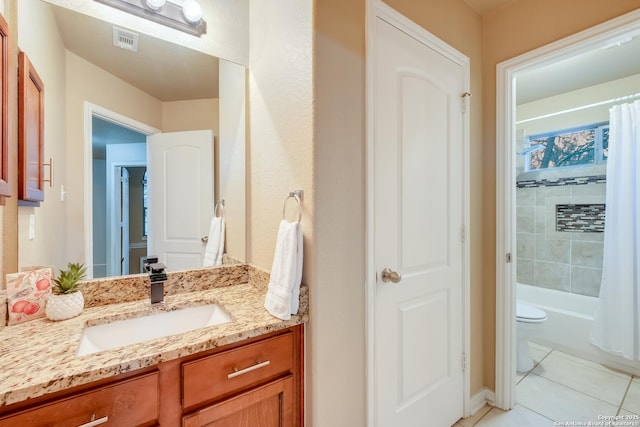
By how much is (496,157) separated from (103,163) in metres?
2.10

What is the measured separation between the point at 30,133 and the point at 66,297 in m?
0.58

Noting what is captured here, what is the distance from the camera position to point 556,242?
298 cm

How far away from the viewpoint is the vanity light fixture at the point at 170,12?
1.21m

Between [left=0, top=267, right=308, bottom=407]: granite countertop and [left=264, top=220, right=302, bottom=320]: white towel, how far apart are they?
0.04m

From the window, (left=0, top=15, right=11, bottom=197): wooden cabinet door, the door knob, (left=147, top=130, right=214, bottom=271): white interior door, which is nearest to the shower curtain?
the window

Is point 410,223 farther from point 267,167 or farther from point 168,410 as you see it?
point 168,410

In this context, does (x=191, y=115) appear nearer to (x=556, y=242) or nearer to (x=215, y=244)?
(x=215, y=244)

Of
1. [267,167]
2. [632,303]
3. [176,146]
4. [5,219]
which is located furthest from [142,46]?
[632,303]

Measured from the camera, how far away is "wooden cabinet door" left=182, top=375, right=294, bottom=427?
874mm

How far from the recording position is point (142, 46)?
1.27 meters

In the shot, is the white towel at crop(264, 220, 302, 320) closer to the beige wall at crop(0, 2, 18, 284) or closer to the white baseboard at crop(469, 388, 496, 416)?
the beige wall at crop(0, 2, 18, 284)

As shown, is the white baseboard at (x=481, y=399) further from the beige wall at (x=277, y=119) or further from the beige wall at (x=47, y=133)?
the beige wall at (x=47, y=133)


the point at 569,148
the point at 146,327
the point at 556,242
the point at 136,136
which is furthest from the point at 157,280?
the point at 569,148

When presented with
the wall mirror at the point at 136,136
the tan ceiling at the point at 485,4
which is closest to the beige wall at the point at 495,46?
the tan ceiling at the point at 485,4
